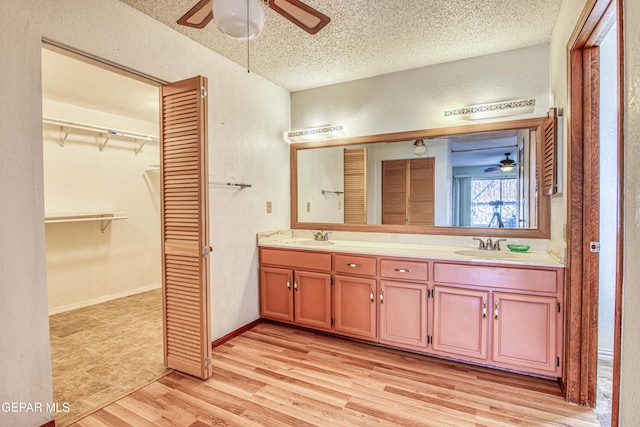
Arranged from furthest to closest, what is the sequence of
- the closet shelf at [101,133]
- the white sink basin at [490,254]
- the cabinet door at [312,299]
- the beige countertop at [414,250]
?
the closet shelf at [101,133], the cabinet door at [312,299], the white sink basin at [490,254], the beige countertop at [414,250]

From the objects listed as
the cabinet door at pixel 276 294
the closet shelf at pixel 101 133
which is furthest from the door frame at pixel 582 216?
the closet shelf at pixel 101 133

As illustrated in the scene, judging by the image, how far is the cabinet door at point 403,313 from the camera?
2486 millimetres

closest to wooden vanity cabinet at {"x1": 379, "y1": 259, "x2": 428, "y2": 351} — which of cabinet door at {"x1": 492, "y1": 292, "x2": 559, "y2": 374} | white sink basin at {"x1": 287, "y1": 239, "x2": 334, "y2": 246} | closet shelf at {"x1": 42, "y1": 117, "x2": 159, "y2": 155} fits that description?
cabinet door at {"x1": 492, "y1": 292, "x2": 559, "y2": 374}

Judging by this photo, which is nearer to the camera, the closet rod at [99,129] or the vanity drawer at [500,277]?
the vanity drawer at [500,277]

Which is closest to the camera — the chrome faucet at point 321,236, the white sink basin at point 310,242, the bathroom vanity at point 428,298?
the bathroom vanity at point 428,298

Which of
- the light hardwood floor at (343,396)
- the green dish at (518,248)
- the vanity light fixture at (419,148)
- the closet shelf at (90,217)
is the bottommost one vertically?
the light hardwood floor at (343,396)

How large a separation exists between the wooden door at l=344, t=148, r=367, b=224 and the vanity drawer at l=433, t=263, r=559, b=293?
3.44ft

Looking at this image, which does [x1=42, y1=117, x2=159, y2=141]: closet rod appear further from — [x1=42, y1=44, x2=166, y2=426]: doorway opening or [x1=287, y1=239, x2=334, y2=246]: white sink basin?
[x1=287, y1=239, x2=334, y2=246]: white sink basin

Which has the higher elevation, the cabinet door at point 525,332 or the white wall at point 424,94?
the white wall at point 424,94

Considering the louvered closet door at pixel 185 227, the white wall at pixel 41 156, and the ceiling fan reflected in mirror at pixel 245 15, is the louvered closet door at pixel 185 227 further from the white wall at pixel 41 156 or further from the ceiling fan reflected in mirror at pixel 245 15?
the ceiling fan reflected in mirror at pixel 245 15

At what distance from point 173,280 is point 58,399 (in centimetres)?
92

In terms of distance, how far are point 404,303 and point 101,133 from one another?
3.96m

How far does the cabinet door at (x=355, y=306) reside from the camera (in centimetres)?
268

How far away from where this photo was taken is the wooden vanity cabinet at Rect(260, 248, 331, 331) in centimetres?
289
